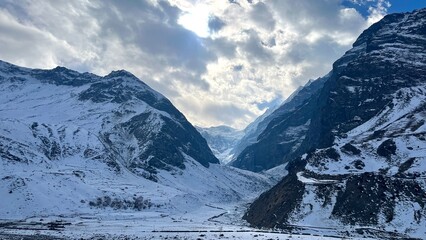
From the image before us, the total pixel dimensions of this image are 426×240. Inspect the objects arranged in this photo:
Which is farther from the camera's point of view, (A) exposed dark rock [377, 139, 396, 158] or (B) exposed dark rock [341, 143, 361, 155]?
(B) exposed dark rock [341, 143, 361, 155]

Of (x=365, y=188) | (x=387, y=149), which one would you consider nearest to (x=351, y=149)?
(x=387, y=149)

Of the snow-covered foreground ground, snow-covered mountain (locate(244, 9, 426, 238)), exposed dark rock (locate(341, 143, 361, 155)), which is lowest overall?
the snow-covered foreground ground

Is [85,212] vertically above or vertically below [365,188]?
below

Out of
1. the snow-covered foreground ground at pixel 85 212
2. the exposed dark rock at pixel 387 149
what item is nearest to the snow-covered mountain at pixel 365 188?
the exposed dark rock at pixel 387 149

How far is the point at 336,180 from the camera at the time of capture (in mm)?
113312

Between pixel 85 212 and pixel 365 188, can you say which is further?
pixel 85 212

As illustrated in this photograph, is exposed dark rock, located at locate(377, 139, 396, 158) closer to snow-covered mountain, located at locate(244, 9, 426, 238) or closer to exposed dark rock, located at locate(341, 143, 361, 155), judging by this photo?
snow-covered mountain, located at locate(244, 9, 426, 238)

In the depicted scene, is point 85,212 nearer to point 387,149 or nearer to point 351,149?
point 351,149

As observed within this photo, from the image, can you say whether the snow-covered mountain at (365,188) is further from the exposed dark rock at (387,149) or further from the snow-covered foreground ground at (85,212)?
the snow-covered foreground ground at (85,212)

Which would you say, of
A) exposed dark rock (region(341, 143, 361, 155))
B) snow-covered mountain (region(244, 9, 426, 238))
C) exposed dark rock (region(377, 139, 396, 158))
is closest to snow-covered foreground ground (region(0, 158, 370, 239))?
snow-covered mountain (region(244, 9, 426, 238))

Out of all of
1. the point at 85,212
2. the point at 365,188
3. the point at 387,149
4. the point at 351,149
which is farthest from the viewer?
the point at 351,149

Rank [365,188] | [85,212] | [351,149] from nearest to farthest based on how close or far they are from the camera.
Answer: [365,188]
[85,212]
[351,149]

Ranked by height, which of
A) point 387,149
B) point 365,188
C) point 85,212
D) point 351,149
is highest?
point 387,149

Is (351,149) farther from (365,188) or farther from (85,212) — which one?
(85,212)
